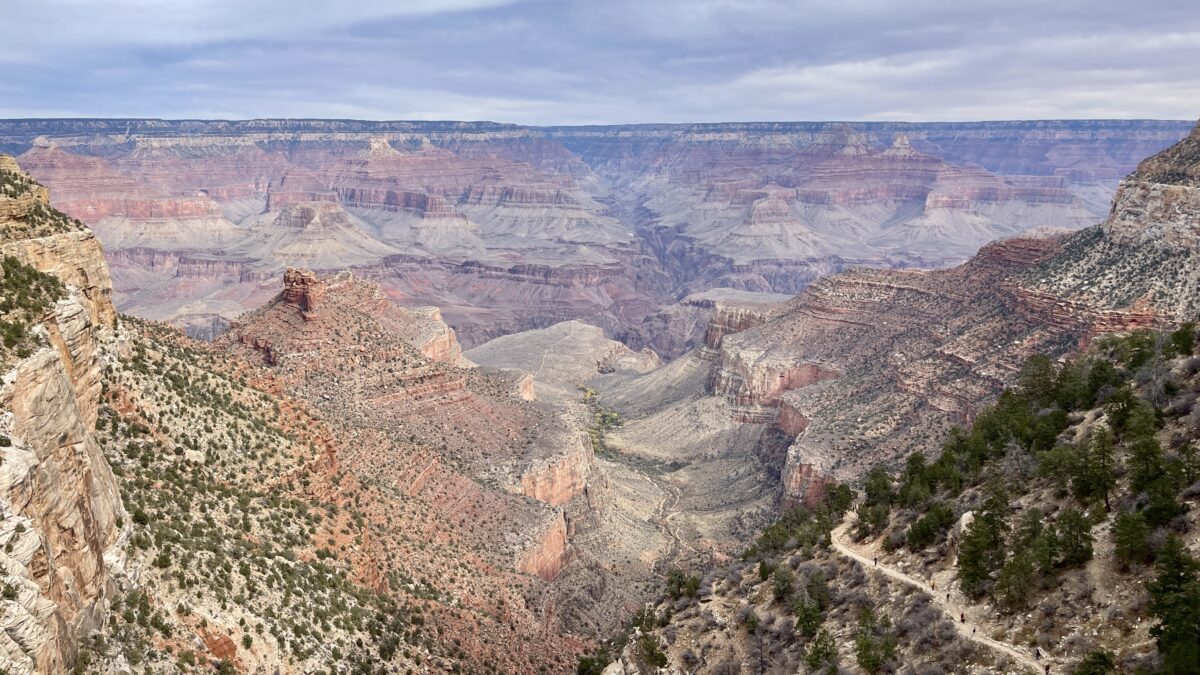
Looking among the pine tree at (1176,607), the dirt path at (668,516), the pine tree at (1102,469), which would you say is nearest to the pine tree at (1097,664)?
the pine tree at (1176,607)

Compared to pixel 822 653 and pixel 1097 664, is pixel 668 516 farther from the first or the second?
pixel 1097 664

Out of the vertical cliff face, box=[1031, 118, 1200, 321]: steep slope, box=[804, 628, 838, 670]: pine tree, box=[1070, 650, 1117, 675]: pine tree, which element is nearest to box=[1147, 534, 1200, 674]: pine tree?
box=[1070, 650, 1117, 675]: pine tree

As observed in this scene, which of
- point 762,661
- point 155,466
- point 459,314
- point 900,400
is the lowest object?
point 459,314

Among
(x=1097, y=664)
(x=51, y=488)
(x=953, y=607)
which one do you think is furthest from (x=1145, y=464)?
(x=51, y=488)

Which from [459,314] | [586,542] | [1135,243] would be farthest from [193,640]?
[459,314]

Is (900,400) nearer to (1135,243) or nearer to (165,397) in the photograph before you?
(1135,243)
